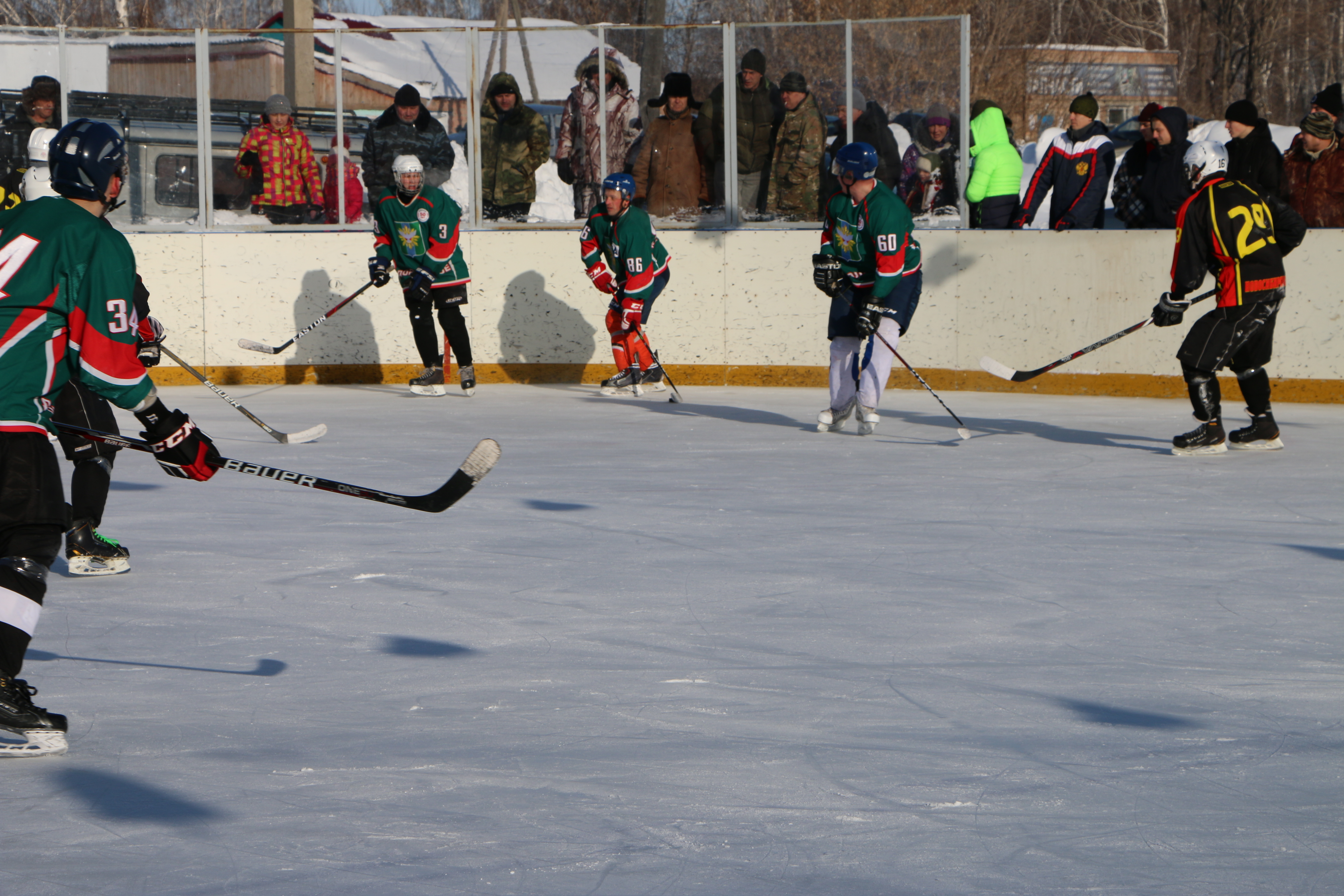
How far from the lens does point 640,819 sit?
7.38 ft

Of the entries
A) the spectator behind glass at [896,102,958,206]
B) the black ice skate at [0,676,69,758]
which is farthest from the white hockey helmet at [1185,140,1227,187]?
the black ice skate at [0,676,69,758]

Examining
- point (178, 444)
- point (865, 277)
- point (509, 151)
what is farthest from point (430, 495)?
point (509, 151)

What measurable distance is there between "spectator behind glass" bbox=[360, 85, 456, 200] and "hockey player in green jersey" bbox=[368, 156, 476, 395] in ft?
2.33

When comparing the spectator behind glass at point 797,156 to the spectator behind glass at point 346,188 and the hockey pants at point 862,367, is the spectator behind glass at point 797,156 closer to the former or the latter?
the hockey pants at point 862,367

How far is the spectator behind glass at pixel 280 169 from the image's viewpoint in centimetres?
884

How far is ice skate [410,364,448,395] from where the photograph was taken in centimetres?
816

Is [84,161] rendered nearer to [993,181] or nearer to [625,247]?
[625,247]

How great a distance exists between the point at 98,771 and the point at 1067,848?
5.05 feet

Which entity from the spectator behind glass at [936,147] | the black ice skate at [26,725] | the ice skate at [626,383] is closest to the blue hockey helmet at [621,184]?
the ice skate at [626,383]

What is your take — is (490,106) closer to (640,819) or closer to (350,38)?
(350,38)

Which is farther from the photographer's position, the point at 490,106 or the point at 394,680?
the point at 490,106

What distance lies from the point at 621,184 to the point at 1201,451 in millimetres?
3253

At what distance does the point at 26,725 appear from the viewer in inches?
98.7

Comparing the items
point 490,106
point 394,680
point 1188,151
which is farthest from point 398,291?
point 394,680
